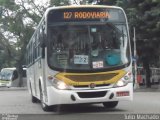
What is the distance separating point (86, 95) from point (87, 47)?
4.58 ft

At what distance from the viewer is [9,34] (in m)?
55.1

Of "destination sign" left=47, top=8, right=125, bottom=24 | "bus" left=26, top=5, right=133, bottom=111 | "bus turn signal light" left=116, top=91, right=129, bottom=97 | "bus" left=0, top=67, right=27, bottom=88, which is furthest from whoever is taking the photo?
"bus" left=0, top=67, right=27, bottom=88

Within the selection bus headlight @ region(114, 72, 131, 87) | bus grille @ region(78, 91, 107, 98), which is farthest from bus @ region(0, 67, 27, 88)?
bus grille @ region(78, 91, 107, 98)

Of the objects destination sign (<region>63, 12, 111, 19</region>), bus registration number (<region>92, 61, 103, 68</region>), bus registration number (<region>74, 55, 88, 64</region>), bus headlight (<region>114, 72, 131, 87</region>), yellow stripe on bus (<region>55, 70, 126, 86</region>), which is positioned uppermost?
destination sign (<region>63, 12, 111, 19</region>)

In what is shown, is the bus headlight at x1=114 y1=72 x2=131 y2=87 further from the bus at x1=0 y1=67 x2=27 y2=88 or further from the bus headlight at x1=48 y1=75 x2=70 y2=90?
the bus at x1=0 y1=67 x2=27 y2=88

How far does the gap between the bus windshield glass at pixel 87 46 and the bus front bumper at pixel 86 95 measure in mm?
661

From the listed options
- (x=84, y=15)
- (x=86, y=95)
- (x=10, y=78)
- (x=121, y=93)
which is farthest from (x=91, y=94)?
(x=10, y=78)

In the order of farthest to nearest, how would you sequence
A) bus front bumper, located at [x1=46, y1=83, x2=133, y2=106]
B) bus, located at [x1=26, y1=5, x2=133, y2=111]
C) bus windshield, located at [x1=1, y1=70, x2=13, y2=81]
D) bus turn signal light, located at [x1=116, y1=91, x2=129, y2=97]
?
bus windshield, located at [x1=1, y1=70, x2=13, y2=81], bus turn signal light, located at [x1=116, y1=91, x2=129, y2=97], bus, located at [x1=26, y1=5, x2=133, y2=111], bus front bumper, located at [x1=46, y1=83, x2=133, y2=106]

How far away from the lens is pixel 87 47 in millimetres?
15148

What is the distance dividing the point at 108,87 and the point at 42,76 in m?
2.30

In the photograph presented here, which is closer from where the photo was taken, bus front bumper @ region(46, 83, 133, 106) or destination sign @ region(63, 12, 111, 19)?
bus front bumper @ region(46, 83, 133, 106)

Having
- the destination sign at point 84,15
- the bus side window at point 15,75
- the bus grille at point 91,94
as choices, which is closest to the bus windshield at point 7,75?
the bus side window at point 15,75

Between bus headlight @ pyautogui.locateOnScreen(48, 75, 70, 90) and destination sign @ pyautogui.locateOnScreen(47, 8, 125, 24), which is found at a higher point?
destination sign @ pyautogui.locateOnScreen(47, 8, 125, 24)

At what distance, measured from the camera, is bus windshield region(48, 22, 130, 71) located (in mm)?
14992
